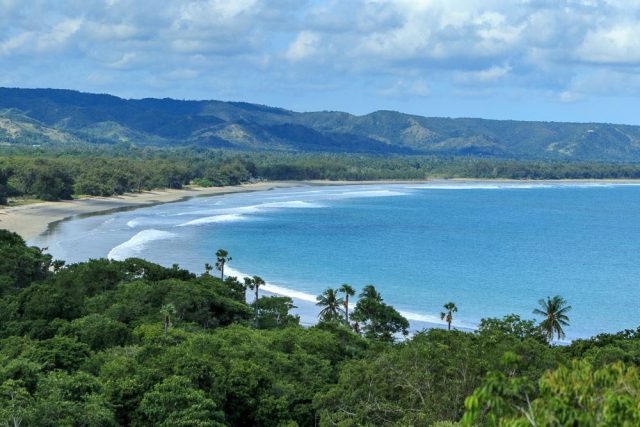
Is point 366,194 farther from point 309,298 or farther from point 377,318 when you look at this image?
point 377,318

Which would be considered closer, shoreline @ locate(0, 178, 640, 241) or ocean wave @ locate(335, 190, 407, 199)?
shoreline @ locate(0, 178, 640, 241)

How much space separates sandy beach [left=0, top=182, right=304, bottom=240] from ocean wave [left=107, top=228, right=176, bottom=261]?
11.8 metres

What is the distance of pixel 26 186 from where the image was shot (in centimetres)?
13075

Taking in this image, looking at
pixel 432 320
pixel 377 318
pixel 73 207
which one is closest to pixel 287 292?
pixel 432 320

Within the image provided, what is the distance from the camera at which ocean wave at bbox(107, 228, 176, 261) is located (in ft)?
246

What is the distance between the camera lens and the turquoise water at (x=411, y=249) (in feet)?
216

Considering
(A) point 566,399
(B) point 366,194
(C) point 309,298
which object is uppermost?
(A) point 566,399

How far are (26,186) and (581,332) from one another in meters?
102

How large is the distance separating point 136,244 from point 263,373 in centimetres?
5862

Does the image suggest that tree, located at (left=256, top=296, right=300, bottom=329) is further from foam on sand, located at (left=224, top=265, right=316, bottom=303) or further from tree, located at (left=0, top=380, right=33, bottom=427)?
tree, located at (left=0, top=380, right=33, bottom=427)

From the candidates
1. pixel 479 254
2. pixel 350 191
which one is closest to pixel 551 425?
pixel 479 254

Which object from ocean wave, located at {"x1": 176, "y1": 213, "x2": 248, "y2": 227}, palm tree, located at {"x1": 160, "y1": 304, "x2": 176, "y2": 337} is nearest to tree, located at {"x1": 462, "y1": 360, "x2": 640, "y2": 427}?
palm tree, located at {"x1": 160, "y1": 304, "x2": 176, "y2": 337}

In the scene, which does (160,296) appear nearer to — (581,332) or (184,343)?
(184,343)

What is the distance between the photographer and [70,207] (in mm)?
123688
